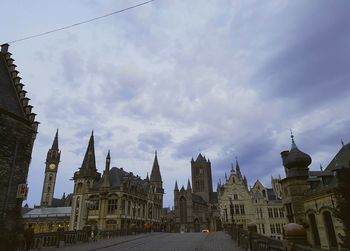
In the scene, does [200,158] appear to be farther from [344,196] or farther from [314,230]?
[344,196]

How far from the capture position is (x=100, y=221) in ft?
160

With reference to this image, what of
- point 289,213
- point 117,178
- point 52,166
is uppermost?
point 52,166

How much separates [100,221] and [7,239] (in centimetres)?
3895

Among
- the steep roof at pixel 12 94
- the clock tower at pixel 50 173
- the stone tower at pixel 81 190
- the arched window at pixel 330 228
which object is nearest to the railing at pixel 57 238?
the steep roof at pixel 12 94

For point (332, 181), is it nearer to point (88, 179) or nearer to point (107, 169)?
point (107, 169)

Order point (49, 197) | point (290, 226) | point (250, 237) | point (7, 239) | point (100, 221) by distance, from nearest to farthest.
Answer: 1. point (290, 226)
2. point (7, 239)
3. point (250, 237)
4. point (100, 221)
5. point (49, 197)

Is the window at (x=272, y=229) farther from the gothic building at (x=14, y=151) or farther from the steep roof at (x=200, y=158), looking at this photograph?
the steep roof at (x=200, y=158)

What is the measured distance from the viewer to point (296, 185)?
27562mm

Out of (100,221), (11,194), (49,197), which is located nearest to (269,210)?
(100,221)

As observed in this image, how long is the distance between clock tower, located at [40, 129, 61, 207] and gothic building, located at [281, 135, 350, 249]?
8725 cm

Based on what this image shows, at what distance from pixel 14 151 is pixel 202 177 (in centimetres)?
10689

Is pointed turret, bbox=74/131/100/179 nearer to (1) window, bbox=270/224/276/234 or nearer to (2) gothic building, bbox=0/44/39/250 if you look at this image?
(2) gothic building, bbox=0/44/39/250

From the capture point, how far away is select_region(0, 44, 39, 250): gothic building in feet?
51.9

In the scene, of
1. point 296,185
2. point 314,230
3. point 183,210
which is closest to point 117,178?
point 296,185
